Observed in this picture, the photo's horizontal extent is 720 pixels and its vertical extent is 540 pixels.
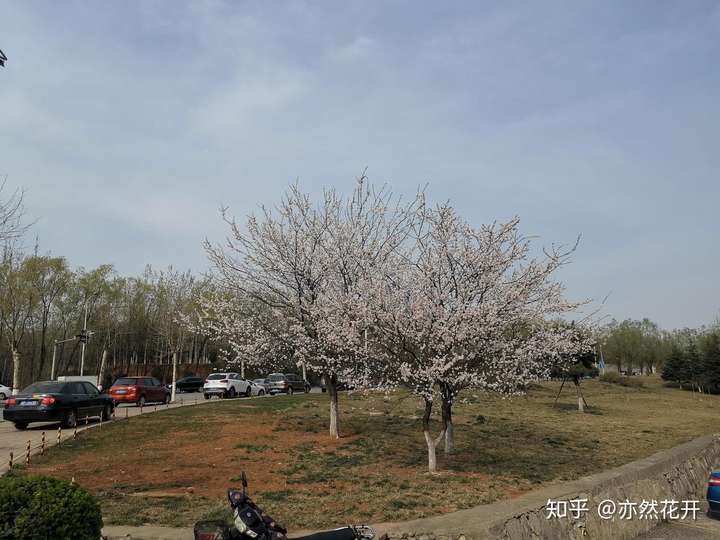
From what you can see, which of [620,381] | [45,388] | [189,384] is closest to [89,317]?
[189,384]

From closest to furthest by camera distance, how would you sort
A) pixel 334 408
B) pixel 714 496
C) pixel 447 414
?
pixel 714 496 → pixel 447 414 → pixel 334 408

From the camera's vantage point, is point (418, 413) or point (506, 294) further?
point (418, 413)

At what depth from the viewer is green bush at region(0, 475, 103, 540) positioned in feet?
15.8

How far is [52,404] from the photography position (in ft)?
55.8

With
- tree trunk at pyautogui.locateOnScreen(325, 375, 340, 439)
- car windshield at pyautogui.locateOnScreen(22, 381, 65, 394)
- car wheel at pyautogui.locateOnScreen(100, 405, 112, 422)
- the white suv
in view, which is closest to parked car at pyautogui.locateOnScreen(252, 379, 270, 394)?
the white suv

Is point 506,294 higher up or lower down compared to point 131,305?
lower down

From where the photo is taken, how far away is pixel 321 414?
21.0 metres

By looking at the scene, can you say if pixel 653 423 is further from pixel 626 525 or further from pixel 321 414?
pixel 626 525

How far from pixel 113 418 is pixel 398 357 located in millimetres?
14032

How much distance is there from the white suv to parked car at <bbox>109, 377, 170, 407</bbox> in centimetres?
722

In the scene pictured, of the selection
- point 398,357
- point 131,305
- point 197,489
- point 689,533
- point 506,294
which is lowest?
point 689,533

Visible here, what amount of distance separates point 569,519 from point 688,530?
12.3 feet

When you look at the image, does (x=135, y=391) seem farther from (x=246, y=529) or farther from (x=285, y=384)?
(x=246, y=529)

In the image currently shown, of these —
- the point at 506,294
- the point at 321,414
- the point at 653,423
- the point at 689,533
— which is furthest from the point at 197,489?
the point at 653,423
